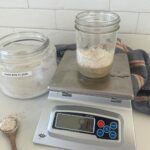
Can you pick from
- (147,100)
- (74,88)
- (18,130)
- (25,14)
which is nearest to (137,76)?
(147,100)

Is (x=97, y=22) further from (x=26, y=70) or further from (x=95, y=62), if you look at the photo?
(x=26, y=70)

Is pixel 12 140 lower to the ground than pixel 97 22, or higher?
lower

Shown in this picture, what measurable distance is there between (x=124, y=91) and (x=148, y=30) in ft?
1.33

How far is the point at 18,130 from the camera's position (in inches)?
26.3

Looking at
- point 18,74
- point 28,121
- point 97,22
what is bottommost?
point 28,121

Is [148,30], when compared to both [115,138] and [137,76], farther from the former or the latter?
[115,138]

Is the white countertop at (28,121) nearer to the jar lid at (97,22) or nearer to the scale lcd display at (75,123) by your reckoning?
the scale lcd display at (75,123)

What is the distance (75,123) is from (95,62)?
0.60 feet

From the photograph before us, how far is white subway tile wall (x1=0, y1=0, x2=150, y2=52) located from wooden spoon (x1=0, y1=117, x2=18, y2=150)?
0.45m

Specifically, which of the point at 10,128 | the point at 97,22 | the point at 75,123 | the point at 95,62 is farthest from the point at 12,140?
the point at 97,22

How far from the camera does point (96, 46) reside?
69 cm

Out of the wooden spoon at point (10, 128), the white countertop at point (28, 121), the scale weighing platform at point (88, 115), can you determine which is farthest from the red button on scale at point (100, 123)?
the wooden spoon at point (10, 128)

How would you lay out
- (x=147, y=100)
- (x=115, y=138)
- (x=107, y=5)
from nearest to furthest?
(x=115, y=138)
(x=147, y=100)
(x=107, y=5)

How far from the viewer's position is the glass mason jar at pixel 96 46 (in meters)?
0.64
